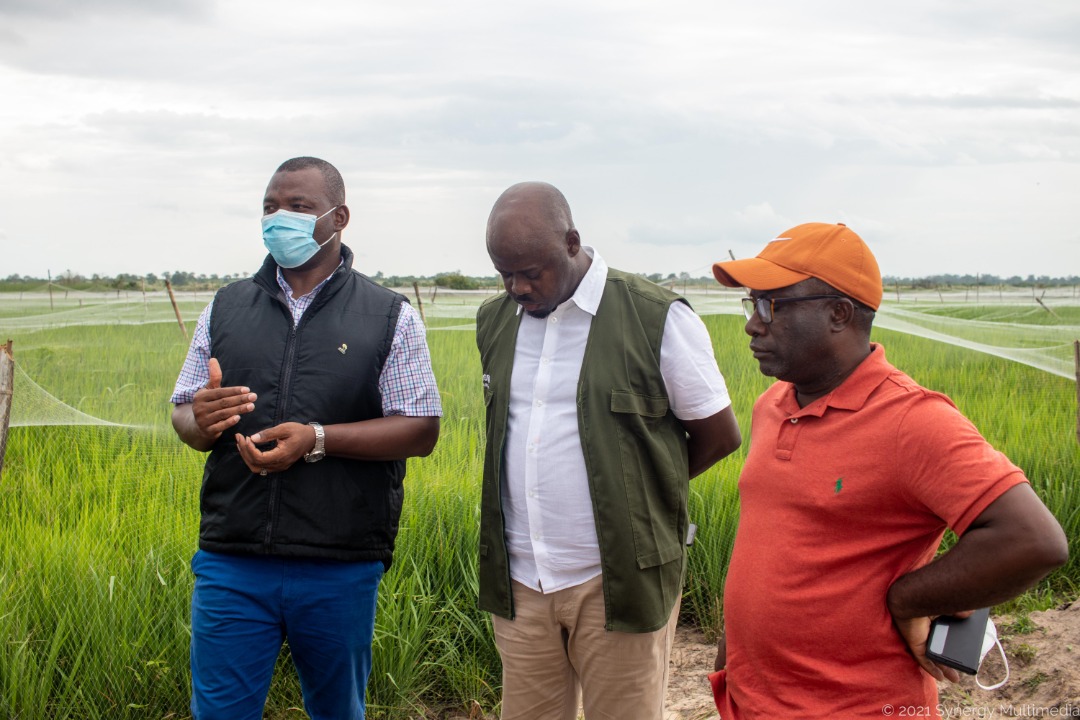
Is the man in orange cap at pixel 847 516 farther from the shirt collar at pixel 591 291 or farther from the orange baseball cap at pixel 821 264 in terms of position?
the shirt collar at pixel 591 291

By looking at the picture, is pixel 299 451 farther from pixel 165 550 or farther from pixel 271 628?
pixel 165 550

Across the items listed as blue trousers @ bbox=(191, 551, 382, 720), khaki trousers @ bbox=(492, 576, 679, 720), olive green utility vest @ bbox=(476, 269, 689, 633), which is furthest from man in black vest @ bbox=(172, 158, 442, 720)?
khaki trousers @ bbox=(492, 576, 679, 720)

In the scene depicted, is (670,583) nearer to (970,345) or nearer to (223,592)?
(223,592)

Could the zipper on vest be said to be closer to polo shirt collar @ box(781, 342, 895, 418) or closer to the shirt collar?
the shirt collar

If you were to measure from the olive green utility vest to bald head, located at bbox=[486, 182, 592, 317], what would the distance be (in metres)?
0.14

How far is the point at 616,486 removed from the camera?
2.29 metres

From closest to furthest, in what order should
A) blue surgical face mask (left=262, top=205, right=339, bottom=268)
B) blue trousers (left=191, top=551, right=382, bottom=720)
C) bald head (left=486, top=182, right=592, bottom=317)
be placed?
bald head (left=486, top=182, right=592, bottom=317) < blue trousers (left=191, top=551, right=382, bottom=720) < blue surgical face mask (left=262, top=205, right=339, bottom=268)

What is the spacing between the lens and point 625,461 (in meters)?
2.31

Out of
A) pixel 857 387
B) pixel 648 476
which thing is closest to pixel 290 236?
pixel 648 476

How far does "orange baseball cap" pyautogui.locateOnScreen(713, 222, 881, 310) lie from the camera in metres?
1.80

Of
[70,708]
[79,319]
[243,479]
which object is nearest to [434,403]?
[243,479]

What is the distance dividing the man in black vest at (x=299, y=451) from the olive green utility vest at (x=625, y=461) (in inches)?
12.5

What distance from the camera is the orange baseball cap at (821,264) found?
1.80m

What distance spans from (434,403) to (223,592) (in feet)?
2.49
